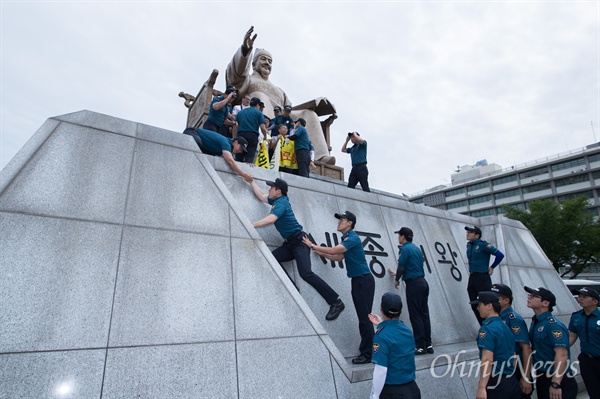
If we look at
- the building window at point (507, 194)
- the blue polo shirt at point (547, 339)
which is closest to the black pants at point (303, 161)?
the blue polo shirt at point (547, 339)

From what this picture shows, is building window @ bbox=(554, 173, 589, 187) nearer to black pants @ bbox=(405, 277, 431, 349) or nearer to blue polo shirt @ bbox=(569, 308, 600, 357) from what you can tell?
blue polo shirt @ bbox=(569, 308, 600, 357)

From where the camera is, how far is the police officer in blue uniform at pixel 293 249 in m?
4.54

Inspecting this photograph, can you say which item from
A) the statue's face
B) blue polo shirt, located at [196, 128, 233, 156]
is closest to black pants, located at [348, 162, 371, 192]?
blue polo shirt, located at [196, 128, 233, 156]

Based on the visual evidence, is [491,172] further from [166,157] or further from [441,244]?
[166,157]

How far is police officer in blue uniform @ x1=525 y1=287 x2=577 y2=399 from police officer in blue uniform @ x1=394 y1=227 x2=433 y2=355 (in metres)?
1.28

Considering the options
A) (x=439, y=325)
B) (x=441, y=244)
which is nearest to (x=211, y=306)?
(x=439, y=325)

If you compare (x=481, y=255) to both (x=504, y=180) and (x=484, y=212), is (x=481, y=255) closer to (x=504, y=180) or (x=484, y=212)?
(x=484, y=212)

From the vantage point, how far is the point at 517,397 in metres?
3.47

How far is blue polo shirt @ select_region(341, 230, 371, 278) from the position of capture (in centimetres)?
439

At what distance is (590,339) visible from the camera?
173 inches

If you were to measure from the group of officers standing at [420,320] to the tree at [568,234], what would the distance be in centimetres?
2804

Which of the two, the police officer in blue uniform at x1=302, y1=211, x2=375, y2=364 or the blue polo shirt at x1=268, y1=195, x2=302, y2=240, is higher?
the blue polo shirt at x1=268, y1=195, x2=302, y2=240

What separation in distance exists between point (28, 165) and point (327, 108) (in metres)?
10.2

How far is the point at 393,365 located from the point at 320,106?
10563 millimetres
